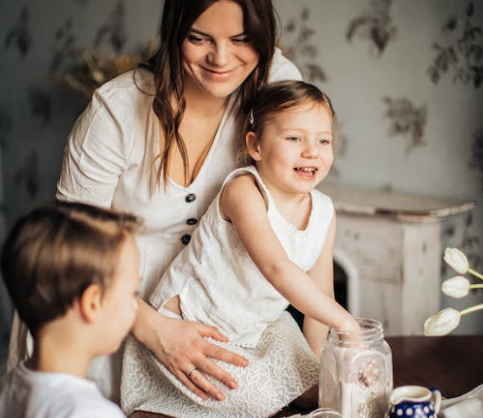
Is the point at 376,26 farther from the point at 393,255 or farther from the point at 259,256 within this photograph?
the point at 259,256

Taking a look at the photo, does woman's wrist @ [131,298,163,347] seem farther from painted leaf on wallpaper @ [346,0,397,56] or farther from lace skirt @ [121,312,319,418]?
painted leaf on wallpaper @ [346,0,397,56]

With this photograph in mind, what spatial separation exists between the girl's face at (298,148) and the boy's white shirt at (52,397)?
63cm

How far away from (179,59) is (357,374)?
0.78 m

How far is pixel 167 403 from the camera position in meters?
1.29

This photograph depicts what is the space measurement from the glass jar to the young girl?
0.66 ft

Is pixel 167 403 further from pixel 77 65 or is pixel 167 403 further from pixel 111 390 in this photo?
pixel 77 65

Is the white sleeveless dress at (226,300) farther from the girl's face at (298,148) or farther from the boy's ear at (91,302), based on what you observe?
the boy's ear at (91,302)

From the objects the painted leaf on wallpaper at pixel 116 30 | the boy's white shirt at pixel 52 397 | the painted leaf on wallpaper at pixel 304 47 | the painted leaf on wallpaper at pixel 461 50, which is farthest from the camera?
the painted leaf on wallpaper at pixel 116 30

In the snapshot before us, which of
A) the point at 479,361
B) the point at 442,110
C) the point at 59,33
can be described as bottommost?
the point at 479,361

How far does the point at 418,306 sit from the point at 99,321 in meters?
1.53

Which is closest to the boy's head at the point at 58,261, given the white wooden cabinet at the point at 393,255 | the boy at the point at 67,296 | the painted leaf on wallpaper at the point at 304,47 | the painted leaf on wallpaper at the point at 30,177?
the boy at the point at 67,296

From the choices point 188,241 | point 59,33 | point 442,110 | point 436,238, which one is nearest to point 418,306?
point 436,238

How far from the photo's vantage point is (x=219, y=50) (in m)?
1.33

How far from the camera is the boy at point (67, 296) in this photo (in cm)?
88
